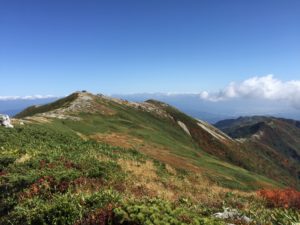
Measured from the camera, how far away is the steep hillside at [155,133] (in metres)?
56.8

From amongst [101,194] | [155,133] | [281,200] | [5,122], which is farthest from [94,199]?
[155,133]

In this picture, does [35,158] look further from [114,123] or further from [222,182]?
[114,123]

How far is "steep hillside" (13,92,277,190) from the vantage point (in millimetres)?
56819

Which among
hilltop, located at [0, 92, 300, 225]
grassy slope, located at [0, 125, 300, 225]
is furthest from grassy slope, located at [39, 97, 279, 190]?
Result: grassy slope, located at [0, 125, 300, 225]

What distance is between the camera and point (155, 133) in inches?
3105

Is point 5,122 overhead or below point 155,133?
overhead

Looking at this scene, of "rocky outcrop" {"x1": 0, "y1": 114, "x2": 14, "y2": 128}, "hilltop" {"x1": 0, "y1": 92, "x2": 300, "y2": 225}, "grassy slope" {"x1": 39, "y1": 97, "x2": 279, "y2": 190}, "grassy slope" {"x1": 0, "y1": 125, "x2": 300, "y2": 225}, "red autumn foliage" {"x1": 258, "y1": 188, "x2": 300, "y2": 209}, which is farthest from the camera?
"grassy slope" {"x1": 39, "y1": 97, "x2": 279, "y2": 190}

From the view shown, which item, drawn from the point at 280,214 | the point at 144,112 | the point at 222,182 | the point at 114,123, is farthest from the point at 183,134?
the point at 280,214

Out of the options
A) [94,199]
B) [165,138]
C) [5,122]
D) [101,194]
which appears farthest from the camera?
[165,138]

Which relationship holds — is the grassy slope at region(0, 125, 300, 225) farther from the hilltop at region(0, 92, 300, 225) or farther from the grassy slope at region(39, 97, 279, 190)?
the grassy slope at region(39, 97, 279, 190)

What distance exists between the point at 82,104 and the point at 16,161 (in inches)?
2463

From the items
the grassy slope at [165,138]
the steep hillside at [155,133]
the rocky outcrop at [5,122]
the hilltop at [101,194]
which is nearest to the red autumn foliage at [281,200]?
the hilltop at [101,194]

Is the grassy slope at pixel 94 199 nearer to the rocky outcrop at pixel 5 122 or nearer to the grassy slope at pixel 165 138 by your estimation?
the rocky outcrop at pixel 5 122

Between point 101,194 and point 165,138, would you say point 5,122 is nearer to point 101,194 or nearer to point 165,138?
point 101,194
